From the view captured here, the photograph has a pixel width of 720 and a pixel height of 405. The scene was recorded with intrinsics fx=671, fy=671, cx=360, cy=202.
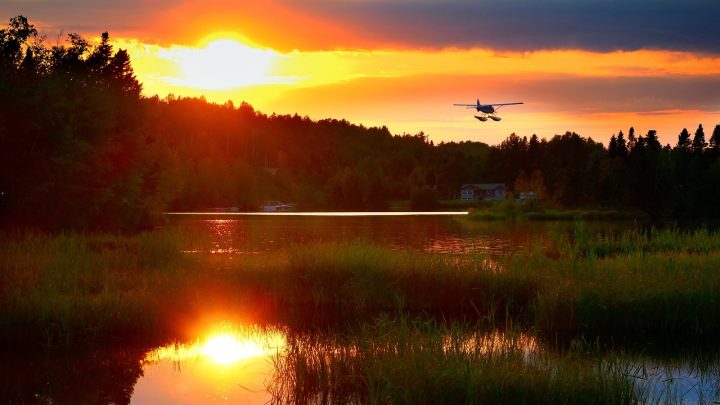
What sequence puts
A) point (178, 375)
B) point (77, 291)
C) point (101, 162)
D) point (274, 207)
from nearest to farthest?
point (178, 375), point (77, 291), point (101, 162), point (274, 207)

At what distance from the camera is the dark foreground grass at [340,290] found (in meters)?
17.8

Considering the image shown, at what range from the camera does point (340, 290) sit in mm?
22172

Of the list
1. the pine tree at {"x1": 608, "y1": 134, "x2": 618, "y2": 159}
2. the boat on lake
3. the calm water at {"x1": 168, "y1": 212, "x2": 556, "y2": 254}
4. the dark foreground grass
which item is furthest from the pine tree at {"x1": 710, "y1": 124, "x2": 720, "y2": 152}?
the dark foreground grass

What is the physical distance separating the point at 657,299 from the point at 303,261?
37.3 feet

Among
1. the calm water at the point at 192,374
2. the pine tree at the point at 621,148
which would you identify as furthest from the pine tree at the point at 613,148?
the calm water at the point at 192,374

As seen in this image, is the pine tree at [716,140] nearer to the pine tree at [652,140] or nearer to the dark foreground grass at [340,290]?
the pine tree at [652,140]

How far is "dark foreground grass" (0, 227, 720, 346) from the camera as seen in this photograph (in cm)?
1780

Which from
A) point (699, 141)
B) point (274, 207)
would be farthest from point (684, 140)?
point (274, 207)

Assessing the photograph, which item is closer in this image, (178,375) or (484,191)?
(178,375)

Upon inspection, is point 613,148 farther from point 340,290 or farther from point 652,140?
point 340,290

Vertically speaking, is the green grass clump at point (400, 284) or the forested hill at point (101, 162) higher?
the forested hill at point (101, 162)

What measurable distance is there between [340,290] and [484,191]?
5826 inches

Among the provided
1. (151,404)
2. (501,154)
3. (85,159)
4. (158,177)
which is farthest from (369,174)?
(151,404)

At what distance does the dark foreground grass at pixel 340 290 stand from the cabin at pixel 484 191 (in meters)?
139
